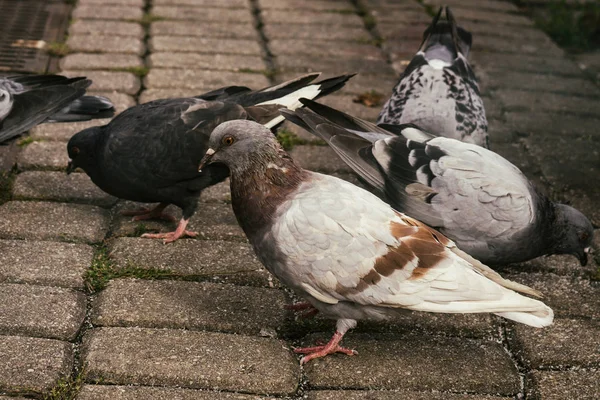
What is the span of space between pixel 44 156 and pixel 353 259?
2.35 meters

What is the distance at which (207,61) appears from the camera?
20.3 ft

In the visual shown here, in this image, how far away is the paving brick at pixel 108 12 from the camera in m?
6.80

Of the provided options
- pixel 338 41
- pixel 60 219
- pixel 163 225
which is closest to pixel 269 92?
pixel 163 225

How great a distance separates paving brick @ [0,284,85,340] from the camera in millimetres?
3285

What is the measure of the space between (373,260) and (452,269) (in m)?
0.33

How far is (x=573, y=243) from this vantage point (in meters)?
4.05

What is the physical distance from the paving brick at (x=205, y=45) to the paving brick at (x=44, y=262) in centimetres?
270

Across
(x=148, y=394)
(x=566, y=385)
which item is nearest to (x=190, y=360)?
(x=148, y=394)

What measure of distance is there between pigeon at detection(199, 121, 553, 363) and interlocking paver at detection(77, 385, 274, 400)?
0.43 m

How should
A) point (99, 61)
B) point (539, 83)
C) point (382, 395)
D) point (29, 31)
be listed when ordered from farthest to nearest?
point (29, 31), point (539, 83), point (99, 61), point (382, 395)

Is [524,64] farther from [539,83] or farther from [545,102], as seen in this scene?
[545,102]

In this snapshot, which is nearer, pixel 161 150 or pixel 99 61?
pixel 161 150

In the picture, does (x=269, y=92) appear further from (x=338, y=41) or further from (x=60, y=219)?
(x=338, y=41)

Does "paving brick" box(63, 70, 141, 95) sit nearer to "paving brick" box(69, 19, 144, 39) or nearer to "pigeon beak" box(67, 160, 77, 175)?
"paving brick" box(69, 19, 144, 39)
